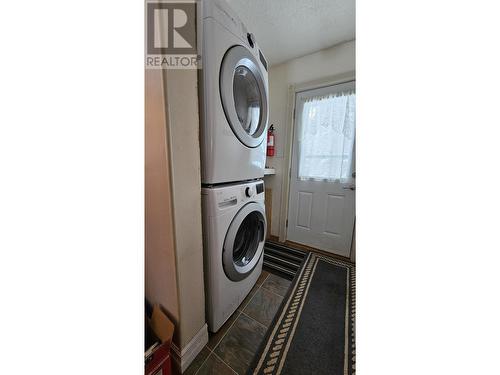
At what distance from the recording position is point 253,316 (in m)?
1.10

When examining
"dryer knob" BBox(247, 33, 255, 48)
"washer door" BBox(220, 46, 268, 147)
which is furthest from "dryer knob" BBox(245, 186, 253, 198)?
"dryer knob" BBox(247, 33, 255, 48)

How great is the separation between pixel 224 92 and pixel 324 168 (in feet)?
4.71

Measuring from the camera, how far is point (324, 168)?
1892 millimetres

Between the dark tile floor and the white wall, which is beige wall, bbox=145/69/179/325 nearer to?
the dark tile floor

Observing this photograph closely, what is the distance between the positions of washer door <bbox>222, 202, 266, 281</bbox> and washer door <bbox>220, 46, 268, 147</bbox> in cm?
42

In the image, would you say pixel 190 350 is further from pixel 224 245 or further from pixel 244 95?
pixel 244 95

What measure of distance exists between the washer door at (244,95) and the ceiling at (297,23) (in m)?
0.63

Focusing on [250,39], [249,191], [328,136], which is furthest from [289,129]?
[249,191]

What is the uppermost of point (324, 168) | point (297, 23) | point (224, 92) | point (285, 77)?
point (297, 23)

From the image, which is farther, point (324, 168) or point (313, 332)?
point (324, 168)
